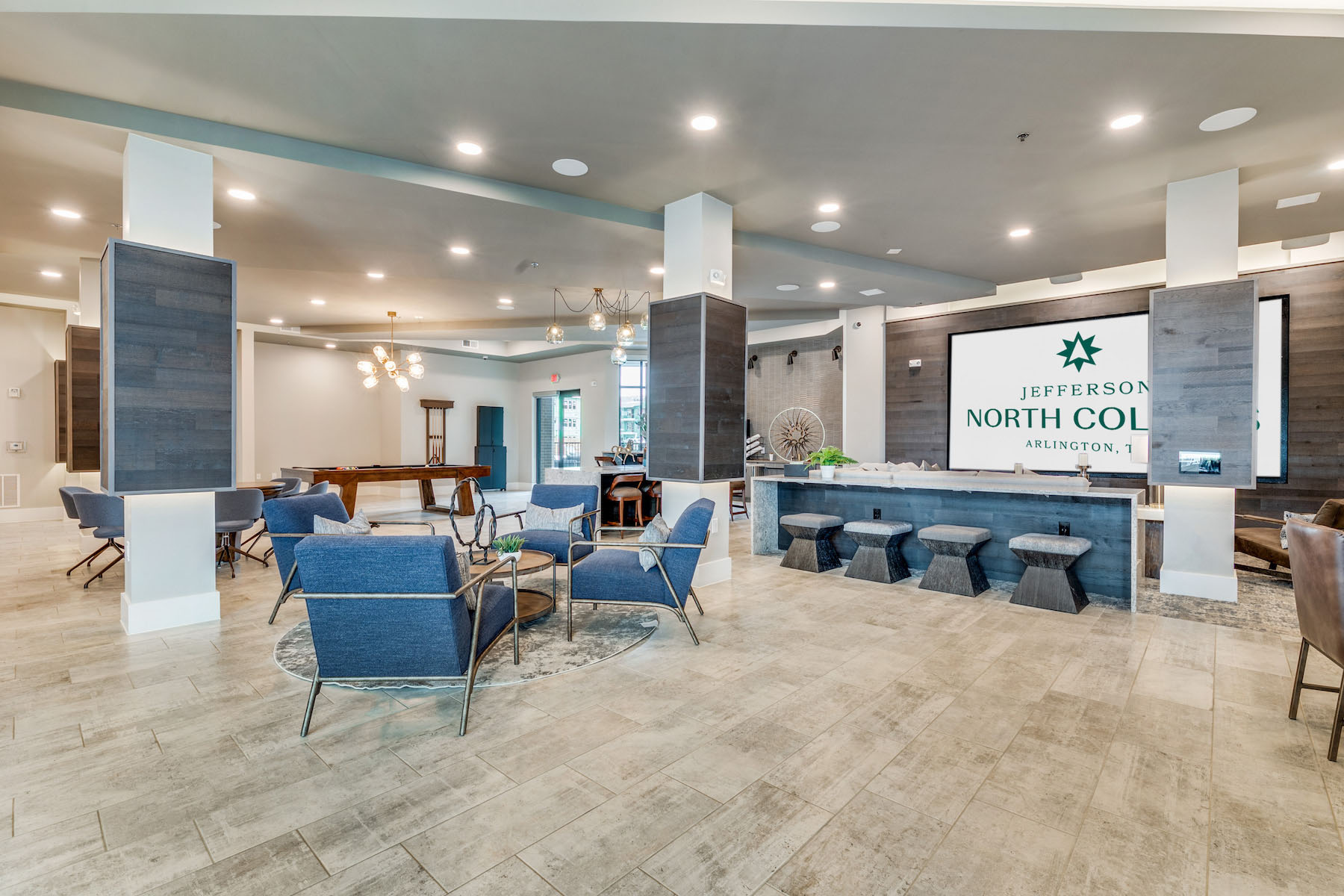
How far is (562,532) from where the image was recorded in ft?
16.0

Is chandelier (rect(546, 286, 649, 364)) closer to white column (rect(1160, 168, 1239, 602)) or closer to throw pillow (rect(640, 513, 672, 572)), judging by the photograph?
throw pillow (rect(640, 513, 672, 572))

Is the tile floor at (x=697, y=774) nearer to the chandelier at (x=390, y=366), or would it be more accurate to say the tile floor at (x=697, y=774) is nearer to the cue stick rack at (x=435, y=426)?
the chandelier at (x=390, y=366)

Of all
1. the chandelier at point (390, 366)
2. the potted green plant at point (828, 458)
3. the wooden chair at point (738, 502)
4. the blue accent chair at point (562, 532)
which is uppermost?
the chandelier at point (390, 366)

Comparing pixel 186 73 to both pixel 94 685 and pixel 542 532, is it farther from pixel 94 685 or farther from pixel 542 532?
pixel 542 532

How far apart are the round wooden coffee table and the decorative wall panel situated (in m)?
1.91

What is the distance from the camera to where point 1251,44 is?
9.75 ft

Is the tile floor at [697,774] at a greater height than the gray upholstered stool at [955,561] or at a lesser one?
lesser

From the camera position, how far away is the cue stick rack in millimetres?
13203

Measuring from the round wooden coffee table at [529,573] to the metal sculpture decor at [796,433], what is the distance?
7367mm

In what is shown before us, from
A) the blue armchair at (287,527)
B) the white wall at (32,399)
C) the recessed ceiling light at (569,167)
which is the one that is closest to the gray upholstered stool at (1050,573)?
the recessed ceiling light at (569,167)

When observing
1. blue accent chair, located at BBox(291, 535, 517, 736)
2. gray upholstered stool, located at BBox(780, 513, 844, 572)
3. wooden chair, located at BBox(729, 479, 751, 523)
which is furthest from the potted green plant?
blue accent chair, located at BBox(291, 535, 517, 736)

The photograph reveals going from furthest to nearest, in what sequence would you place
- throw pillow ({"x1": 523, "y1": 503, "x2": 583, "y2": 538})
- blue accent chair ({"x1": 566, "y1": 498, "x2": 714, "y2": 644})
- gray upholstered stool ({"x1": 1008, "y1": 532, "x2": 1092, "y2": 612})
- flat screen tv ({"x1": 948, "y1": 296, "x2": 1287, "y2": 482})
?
flat screen tv ({"x1": 948, "y1": 296, "x2": 1287, "y2": 482}) < throw pillow ({"x1": 523, "y1": 503, "x2": 583, "y2": 538}) < gray upholstered stool ({"x1": 1008, "y1": 532, "x2": 1092, "y2": 612}) < blue accent chair ({"x1": 566, "y1": 498, "x2": 714, "y2": 644})

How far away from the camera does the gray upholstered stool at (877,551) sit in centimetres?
517

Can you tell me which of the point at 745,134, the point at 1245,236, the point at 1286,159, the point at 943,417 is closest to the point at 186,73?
the point at 745,134
